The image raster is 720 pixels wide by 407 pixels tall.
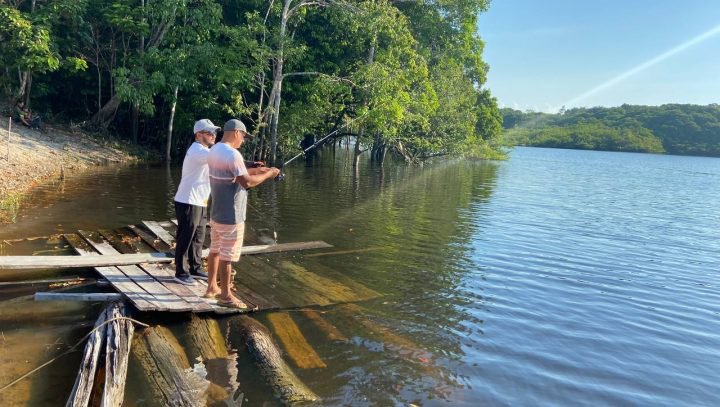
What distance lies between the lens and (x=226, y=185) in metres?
6.07

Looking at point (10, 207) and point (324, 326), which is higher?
point (10, 207)

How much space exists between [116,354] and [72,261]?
10.6ft

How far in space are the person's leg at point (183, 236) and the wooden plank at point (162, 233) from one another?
2122 millimetres

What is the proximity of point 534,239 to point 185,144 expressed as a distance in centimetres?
2289

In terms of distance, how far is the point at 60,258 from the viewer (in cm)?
732

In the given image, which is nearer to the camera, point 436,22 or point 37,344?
point 37,344

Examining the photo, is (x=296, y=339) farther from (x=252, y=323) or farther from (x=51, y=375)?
(x=51, y=375)

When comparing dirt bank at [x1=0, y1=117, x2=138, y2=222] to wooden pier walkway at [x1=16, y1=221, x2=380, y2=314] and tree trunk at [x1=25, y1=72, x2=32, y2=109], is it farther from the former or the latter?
wooden pier walkway at [x1=16, y1=221, x2=380, y2=314]

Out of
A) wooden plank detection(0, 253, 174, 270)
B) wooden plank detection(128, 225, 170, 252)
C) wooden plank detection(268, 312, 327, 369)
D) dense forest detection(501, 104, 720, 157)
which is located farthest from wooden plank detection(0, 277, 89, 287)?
dense forest detection(501, 104, 720, 157)

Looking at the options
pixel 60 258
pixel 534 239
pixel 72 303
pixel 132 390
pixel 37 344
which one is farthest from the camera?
pixel 534 239

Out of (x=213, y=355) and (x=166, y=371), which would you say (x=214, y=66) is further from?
(x=166, y=371)

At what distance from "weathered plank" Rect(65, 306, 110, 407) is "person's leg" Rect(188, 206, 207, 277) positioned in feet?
6.17

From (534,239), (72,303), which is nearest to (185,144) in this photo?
(534,239)

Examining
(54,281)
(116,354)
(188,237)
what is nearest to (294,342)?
(116,354)
